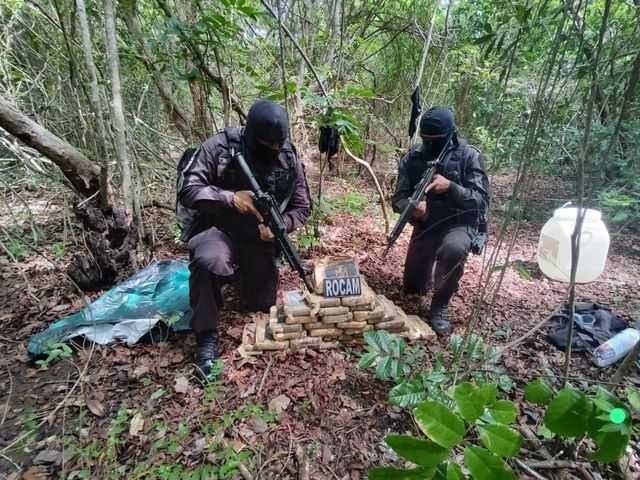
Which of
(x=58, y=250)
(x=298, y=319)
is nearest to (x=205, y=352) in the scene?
(x=298, y=319)

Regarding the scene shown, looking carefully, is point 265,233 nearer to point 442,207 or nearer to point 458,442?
point 442,207

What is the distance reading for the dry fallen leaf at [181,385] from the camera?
1970mm

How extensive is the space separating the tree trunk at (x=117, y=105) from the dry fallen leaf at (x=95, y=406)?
155 centimetres

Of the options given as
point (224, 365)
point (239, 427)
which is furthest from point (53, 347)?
point (239, 427)

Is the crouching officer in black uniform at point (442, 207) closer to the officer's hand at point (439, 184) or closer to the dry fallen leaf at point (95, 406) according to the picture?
the officer's hand at point (439, 184)

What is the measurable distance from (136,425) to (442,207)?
2492mm

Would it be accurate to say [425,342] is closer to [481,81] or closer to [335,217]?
[335,217]

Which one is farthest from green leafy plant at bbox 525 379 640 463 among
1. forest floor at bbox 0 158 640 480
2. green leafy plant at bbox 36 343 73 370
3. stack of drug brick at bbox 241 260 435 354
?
green leafy plant at bbox 36 343 73 370

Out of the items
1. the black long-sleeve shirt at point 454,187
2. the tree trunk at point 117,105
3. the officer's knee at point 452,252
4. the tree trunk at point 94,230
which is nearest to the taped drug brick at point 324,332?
the officer's knee at point 452,252

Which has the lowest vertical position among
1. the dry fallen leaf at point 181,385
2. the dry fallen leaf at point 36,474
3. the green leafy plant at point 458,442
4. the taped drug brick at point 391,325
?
the dry fallen leaf at point 36,474

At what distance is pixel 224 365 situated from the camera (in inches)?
85.4

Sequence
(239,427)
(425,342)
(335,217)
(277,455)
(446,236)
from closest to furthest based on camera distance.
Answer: (277,455), (239,427), (425,342), (446,236), (335,217)

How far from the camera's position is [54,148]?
249 cm

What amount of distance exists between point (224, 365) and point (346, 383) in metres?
0.75
